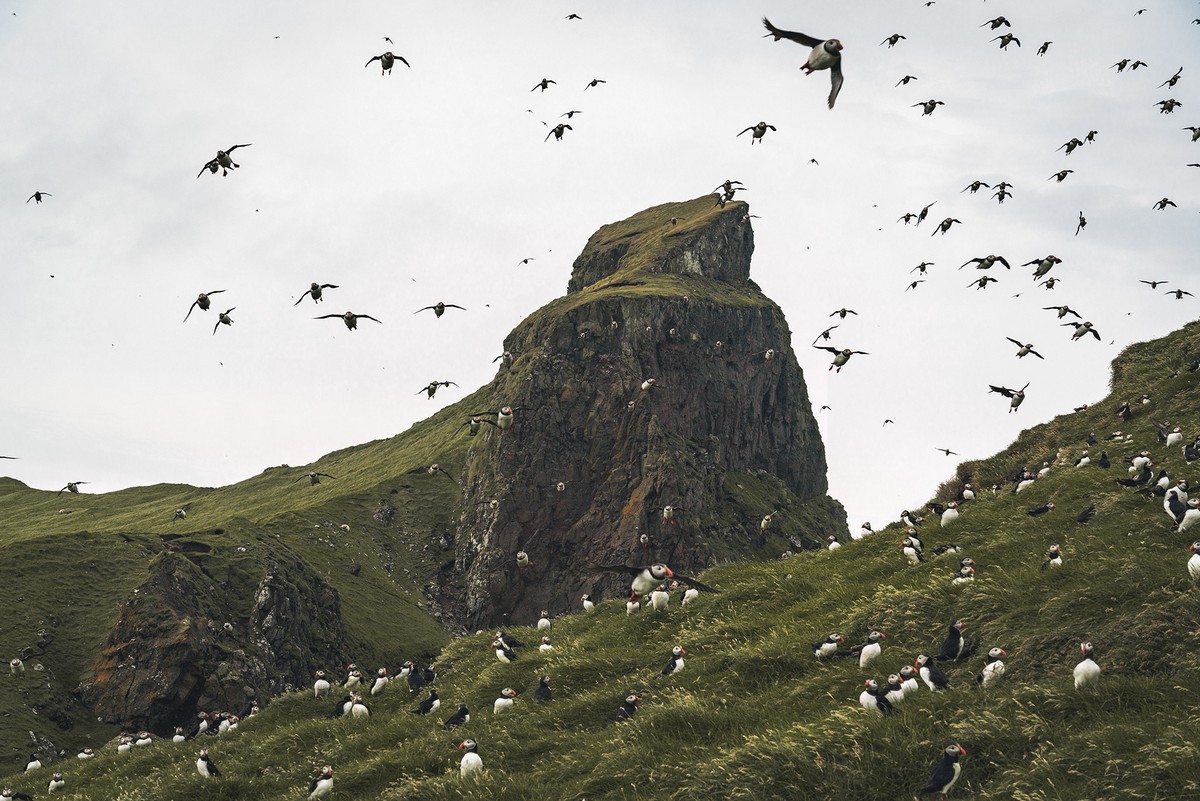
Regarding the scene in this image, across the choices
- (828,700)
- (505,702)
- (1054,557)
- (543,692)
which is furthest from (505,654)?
(1054,557)

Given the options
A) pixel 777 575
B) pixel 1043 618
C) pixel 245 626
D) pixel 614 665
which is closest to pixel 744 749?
pixel 1043 618

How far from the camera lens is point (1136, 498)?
23.1 m

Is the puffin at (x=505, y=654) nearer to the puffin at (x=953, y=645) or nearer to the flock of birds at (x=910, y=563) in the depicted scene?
the flock of birds at (x=910, y=563)

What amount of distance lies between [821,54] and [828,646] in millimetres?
12731

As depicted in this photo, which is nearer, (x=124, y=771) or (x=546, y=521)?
(x=124, y=771)

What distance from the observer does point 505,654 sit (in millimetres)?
26719

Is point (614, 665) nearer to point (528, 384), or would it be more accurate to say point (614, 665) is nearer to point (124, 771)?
point (124, 771)

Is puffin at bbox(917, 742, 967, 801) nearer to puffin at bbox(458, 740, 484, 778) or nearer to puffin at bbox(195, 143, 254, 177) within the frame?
puffin at bbox(458, 740, 484, 778)

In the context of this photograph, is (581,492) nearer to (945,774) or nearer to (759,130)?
(759,130)

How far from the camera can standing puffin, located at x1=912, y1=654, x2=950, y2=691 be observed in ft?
53.0

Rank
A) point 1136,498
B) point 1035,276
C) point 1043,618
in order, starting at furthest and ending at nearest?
point 1035,276 < point 1136,498 < point 1043,618

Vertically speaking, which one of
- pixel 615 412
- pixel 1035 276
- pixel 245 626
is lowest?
pixel 245 626

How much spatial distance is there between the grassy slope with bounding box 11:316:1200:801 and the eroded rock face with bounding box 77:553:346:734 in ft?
178

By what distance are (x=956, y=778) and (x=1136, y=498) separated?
13859 millimetres
